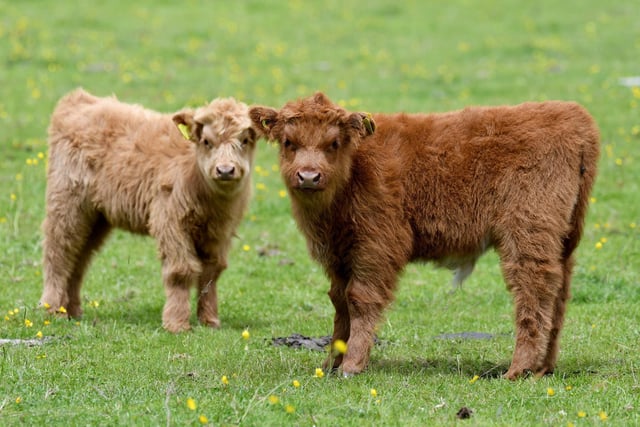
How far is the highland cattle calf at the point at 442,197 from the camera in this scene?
7.86m

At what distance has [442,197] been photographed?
8.16 metres

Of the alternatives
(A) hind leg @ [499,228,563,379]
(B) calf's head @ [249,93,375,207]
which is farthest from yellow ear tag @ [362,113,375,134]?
(A) hind leg @ [499,228,563,379]

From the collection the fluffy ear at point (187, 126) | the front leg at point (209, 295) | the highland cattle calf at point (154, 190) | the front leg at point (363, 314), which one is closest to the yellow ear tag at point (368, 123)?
the front leg at point (363, 314)

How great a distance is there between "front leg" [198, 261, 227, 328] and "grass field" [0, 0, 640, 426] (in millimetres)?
257

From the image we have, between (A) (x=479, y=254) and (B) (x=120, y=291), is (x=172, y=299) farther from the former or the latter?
(A) (x=479, y=254)

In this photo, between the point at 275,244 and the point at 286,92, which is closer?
the point at 275,244

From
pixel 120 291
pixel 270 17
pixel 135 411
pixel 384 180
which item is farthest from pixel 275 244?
pixel 270 17

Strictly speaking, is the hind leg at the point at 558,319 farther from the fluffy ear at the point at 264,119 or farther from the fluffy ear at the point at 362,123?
the fluffy ear at the point at 264,119

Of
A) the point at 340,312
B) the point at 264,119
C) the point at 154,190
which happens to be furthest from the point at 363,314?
the point at 154,190

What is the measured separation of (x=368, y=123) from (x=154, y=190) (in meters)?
3.38

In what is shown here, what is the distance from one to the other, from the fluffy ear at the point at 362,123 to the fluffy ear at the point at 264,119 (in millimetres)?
622

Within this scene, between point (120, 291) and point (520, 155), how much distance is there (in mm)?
5466

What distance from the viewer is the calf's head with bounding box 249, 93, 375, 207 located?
782 centimetres

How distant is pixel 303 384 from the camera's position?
294 inches
